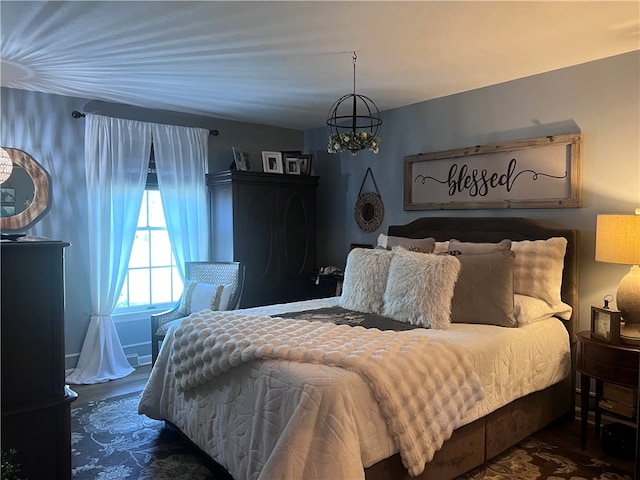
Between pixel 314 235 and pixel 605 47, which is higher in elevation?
pixel 605 47

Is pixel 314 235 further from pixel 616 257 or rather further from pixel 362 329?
pixel 616 257

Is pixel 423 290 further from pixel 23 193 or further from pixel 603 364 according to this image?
pixel 23 193

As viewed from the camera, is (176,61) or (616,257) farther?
(176,61)

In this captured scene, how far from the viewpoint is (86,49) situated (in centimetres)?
288

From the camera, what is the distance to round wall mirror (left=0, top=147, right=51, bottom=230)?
3.72 metres

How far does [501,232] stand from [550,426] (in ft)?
4.46

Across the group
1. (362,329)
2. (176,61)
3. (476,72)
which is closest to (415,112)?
(476,72)

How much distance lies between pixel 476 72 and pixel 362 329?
209 centimetres

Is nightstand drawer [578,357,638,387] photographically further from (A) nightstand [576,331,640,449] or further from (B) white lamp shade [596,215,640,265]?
(B) white lamp shade [596,215,640,265]

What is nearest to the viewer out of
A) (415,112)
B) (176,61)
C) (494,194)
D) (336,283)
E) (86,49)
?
(86,49)

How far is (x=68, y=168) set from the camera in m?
4.05

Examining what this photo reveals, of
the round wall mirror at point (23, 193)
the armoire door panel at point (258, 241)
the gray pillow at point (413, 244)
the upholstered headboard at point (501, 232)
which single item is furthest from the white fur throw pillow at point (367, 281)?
the round wall mirror at point (23, 193)

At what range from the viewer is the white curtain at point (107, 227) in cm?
409

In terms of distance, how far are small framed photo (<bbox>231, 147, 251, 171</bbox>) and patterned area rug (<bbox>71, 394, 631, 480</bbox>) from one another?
2621mm
